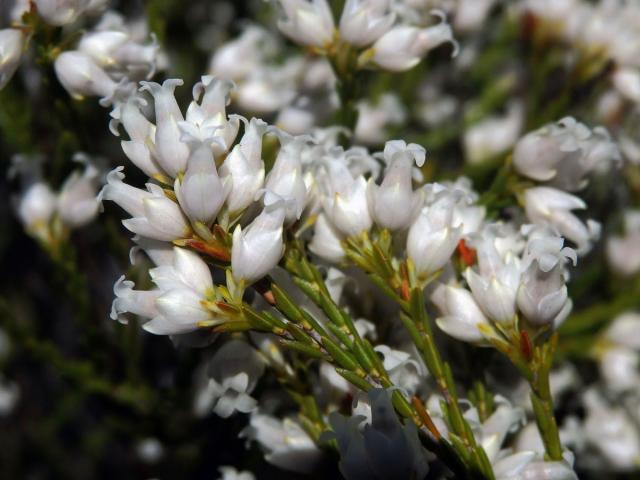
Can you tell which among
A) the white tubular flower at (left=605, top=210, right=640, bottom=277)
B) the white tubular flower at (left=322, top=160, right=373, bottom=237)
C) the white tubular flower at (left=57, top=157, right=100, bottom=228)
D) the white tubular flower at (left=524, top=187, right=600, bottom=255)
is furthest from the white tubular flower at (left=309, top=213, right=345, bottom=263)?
the white tubular flower at (left=605, top=210, right=640, bottom=277)

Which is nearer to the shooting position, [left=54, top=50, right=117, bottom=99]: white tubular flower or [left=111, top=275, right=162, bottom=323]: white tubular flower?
[left=111, top=275, right=162, bottom=323]: white tubular flower

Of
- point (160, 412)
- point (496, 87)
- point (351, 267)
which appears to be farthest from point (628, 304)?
point (160, 412)

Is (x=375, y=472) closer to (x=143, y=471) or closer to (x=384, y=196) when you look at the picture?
(x=384, y=196)

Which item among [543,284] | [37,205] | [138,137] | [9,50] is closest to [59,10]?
[9,50]

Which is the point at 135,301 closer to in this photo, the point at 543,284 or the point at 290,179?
the point at 290,179

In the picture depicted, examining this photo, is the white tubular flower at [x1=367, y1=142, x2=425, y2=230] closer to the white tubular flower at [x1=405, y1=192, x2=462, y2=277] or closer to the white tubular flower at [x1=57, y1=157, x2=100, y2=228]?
the white tubular flower at [x1=405, y1=192, x2=462, y2=277]
